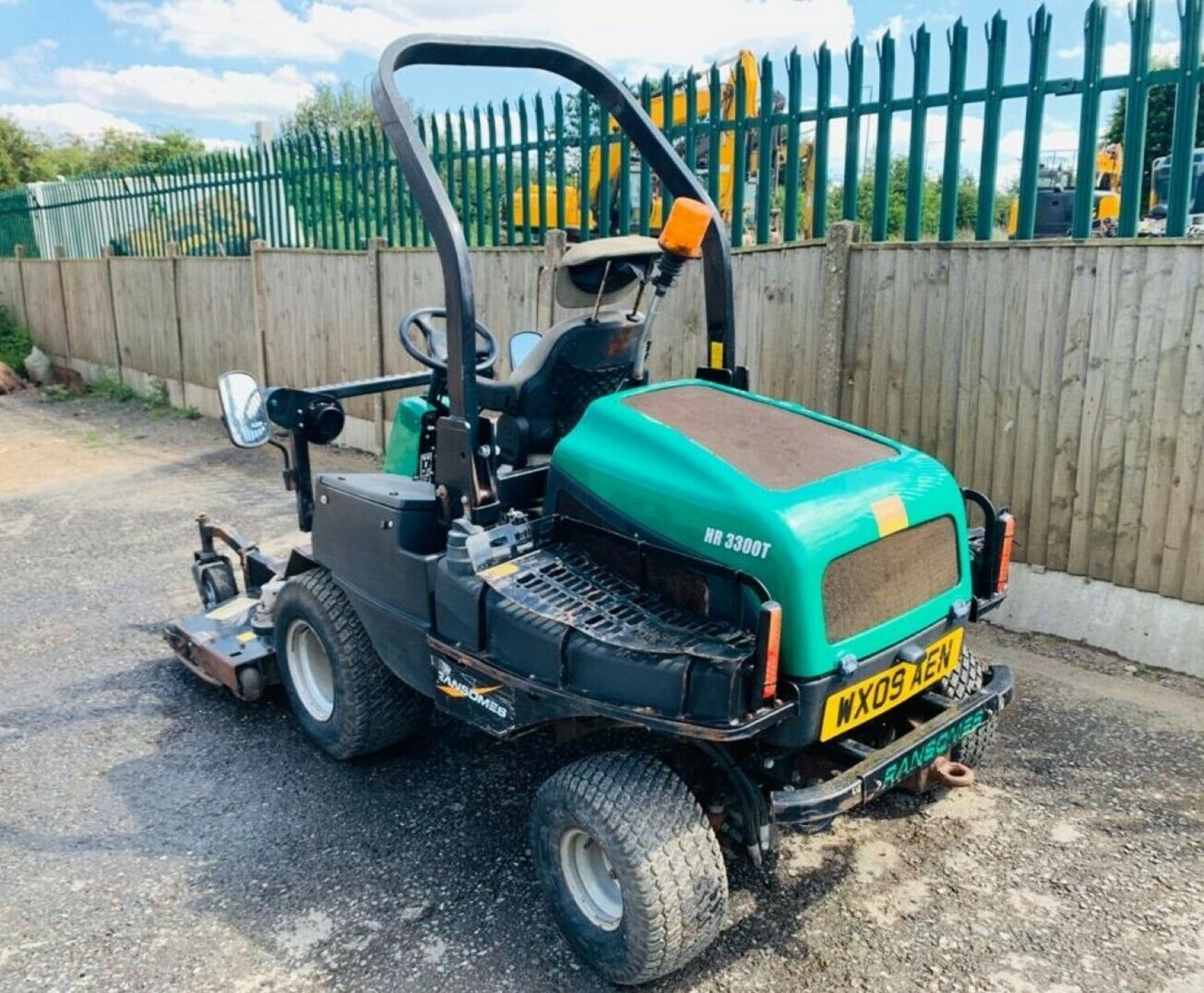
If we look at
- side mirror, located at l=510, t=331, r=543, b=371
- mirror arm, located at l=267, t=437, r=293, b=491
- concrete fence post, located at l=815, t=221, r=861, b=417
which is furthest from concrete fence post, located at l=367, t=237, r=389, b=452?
mirror arm, located at l=267, t=437, r=293, b=491

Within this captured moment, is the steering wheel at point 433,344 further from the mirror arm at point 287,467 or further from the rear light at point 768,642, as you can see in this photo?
the rear light at point 768,642

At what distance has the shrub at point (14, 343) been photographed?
15.0 meters

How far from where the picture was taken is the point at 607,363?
3396 millimetres

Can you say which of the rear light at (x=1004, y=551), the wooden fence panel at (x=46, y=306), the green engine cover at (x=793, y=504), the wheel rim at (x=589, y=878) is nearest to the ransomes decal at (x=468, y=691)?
the wheel rim at (x=589, y=878)

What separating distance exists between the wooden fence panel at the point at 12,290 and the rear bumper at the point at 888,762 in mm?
16944

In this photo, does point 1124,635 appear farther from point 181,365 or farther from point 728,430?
point 181,365

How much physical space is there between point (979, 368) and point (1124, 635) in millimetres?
1346

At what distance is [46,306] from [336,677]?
46.9 ft

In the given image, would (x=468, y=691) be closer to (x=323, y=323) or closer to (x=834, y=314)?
(x=834, y=314)

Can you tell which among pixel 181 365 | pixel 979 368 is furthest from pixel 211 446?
pixel 979 368

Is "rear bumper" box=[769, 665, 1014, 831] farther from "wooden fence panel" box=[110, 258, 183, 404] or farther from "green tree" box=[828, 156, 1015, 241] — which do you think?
"wooden fence panel" box=[110, 258, 183, 404]

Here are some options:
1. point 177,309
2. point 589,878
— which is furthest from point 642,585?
point 177,309

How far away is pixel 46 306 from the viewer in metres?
15.4

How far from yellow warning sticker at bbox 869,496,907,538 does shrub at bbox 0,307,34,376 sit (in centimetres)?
1507
